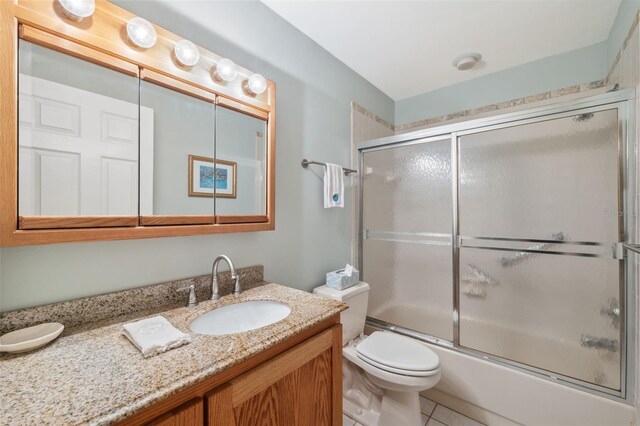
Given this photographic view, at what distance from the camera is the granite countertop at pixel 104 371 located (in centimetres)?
50

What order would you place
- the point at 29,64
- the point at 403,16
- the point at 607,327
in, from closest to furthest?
the point at 29,64 < the point at 607,327 < the point at 403,16

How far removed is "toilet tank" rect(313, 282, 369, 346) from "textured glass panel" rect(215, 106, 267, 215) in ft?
2.26

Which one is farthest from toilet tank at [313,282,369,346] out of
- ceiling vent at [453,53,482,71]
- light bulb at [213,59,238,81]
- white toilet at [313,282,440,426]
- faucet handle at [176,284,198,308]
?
ceiling vent at [453,53,482,71]

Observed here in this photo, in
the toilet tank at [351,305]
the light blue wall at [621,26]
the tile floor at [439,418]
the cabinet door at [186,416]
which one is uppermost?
the light blue wall at [621,26]

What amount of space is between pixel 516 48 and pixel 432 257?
1.63 metres

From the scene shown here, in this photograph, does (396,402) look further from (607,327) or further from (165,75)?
(165,75)

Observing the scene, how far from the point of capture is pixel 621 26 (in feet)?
4.75

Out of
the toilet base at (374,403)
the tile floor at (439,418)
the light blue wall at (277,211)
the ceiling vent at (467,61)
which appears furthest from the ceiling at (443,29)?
the tile floor at (439,418)

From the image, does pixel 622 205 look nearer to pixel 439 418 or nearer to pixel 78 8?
pixel 439 418

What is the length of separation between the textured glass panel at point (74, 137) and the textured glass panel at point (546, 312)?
1948 mm

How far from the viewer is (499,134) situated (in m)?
1.65

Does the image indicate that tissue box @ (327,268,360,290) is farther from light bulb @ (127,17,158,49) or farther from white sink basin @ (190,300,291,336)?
light bulb @ (127,17,158,49)

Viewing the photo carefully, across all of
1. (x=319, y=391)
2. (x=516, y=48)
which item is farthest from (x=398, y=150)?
(x=319, y=391)

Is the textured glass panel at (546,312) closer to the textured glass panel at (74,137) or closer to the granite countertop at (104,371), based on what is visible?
the granite countertop at (104,371)
